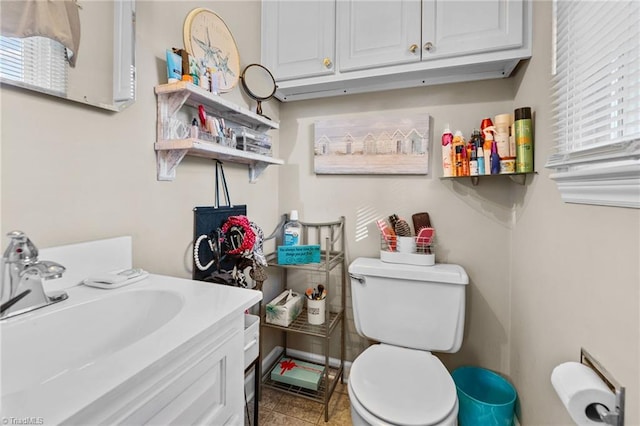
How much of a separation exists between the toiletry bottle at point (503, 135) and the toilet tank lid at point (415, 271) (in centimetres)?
58

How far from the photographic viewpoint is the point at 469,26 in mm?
1288

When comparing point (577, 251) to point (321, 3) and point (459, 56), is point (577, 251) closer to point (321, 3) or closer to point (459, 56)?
point (459, 56)

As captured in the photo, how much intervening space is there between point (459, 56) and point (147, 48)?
129 cm

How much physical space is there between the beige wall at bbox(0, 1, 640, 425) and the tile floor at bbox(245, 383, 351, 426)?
1.01 feet

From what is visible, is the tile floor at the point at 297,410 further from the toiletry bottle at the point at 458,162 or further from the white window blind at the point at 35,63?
the white window blind at the point at 35,63

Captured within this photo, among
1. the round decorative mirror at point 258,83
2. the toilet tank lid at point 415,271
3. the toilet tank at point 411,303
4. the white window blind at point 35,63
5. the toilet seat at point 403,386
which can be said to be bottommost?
the toilet seat at point 403,386

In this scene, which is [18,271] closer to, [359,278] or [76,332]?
[76,332]

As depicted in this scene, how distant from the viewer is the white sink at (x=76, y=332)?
56 cm

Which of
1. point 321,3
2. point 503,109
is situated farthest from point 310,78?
point 503,109

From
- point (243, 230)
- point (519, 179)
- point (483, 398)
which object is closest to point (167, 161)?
point (243, 230)

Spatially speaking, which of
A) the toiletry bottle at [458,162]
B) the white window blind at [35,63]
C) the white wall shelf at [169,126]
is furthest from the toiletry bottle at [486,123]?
the white window blind at [35,63]

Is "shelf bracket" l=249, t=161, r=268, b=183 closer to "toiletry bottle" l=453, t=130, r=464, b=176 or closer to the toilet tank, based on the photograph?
the toilet tank

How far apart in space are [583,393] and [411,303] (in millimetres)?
774

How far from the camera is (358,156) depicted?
169cm
